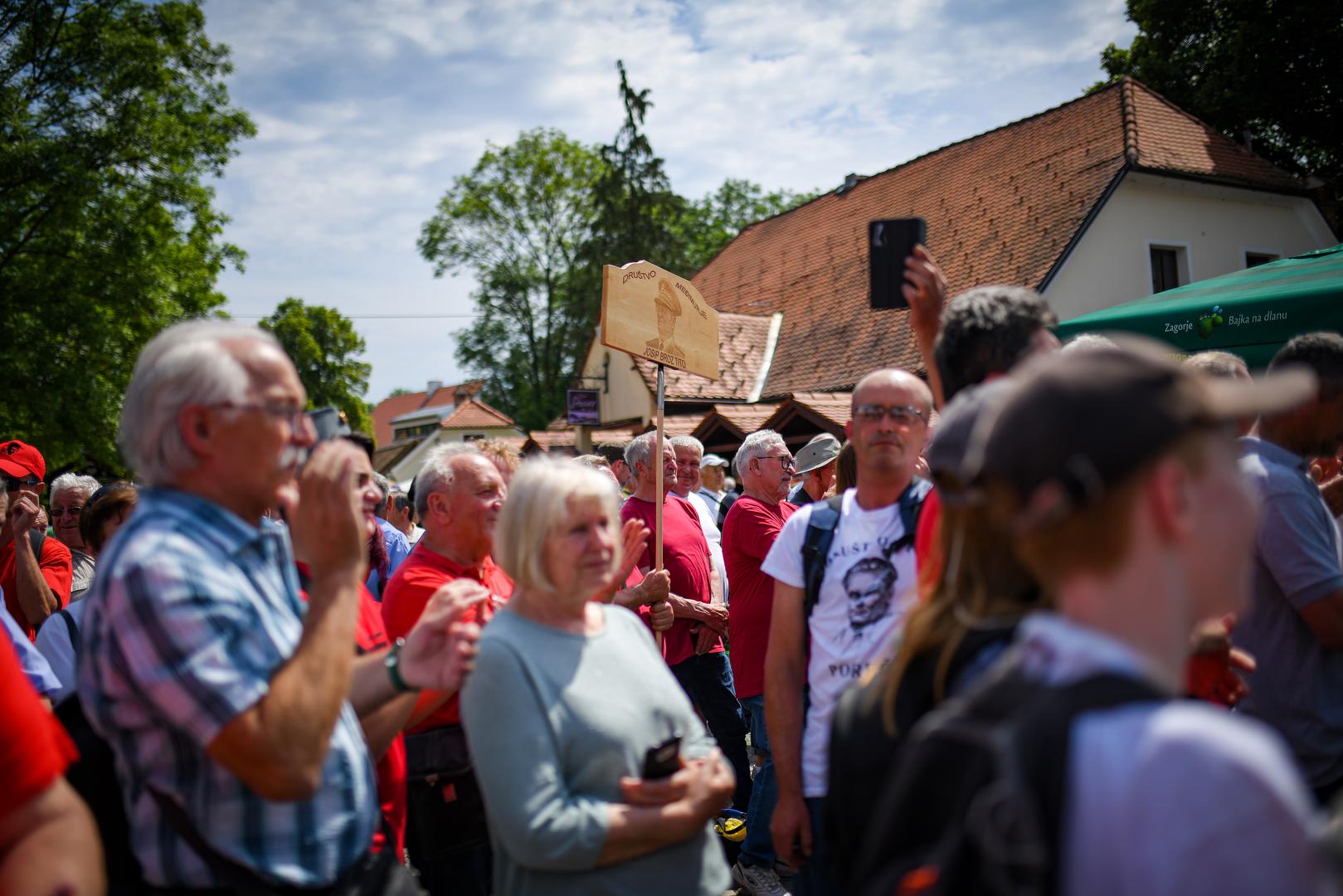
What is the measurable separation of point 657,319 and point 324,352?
50.6 metres

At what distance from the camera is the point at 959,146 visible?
72.9 ft

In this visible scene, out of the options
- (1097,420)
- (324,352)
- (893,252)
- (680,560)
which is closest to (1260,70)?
(680,560)

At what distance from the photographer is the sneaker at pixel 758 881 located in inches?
175

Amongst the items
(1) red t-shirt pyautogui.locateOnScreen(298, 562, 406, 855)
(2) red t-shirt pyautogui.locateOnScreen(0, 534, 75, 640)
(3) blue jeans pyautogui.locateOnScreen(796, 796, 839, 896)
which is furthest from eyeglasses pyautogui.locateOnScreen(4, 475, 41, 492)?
(3) blue jeans pyautogui.locateOnScreen(796, 796, 839, 896)

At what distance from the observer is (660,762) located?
2309mm

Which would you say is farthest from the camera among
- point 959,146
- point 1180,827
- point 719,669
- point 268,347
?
point 959,146

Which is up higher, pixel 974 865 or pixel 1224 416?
pixel 1224 416

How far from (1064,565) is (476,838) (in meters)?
2.56

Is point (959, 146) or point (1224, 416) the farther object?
point (959, 146)

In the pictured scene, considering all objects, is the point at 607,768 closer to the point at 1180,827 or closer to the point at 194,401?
the point at 194,401

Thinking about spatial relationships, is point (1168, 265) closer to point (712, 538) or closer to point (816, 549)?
point (712, 538)

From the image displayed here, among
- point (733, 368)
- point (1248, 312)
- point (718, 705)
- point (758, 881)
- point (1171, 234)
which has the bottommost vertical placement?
point (758, 881)

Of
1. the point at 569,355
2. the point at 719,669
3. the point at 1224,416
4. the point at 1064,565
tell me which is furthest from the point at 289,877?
the point at 569,355

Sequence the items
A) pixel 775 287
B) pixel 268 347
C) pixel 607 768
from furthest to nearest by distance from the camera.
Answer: pixel 775 287
pixel 607 768
pixel 268 347
